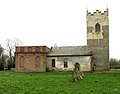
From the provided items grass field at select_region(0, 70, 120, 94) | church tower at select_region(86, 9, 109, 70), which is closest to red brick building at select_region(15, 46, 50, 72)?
church tower at select_region(86, 9, 109, 70)

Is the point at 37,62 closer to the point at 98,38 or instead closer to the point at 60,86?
→ the point at 98,38

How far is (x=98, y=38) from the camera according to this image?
46.7m

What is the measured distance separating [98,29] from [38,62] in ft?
46.7

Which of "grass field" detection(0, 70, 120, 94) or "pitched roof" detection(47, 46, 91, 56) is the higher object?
"pitched roof" detection(47, 46, 91, 56)

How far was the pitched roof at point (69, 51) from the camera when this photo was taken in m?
45.9

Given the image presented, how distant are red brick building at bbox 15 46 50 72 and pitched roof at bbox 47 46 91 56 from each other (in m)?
1.75

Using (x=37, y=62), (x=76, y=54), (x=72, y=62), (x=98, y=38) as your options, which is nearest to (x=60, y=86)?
(x=76, y=54)

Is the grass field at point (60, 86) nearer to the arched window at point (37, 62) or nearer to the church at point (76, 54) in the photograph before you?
the church at point (76, 54)

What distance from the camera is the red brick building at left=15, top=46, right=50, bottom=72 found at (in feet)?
153

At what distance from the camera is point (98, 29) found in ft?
154

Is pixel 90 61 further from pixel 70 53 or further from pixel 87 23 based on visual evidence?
pixel 87 23

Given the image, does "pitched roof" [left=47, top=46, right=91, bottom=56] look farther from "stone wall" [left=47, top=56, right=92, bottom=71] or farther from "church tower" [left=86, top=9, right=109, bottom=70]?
"church tower" [left=86, top=9, right=109, bottom=70]

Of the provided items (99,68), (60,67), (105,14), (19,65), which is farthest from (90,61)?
(19,65)

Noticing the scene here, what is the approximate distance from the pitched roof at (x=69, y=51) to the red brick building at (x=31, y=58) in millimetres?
1752
